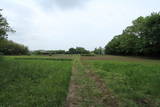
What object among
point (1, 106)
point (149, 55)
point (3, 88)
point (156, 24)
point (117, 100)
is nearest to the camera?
point (1, 106)

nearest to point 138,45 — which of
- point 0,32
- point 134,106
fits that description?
point 0,32

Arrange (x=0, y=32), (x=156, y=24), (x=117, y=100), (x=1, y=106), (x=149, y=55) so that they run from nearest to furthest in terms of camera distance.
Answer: (x=1, y=106)
(x=117, y=100)
(x=0, y=32)
(x=156, y=24)
(x=149, y=55)

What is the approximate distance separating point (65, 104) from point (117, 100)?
1.62 m

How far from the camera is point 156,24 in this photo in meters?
29.3

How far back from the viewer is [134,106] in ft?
12.3

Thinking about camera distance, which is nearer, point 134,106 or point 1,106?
point 1,106

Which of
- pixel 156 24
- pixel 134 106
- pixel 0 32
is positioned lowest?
pixel 134 106

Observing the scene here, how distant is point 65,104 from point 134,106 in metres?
1.92

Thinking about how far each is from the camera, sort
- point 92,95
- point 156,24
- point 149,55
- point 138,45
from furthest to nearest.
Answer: point 149,55 → point 138,45 → point 156,24 → point 92,95

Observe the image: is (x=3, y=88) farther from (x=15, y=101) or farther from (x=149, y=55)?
(x=149, y=55)

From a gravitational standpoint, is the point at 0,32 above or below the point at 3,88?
above

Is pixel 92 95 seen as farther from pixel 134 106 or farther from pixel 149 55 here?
pixel 149 55

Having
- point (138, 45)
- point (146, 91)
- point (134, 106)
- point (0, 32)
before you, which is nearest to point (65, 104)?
point (134, 106)

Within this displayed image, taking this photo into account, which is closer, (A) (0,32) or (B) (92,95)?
(B) (92,95)
